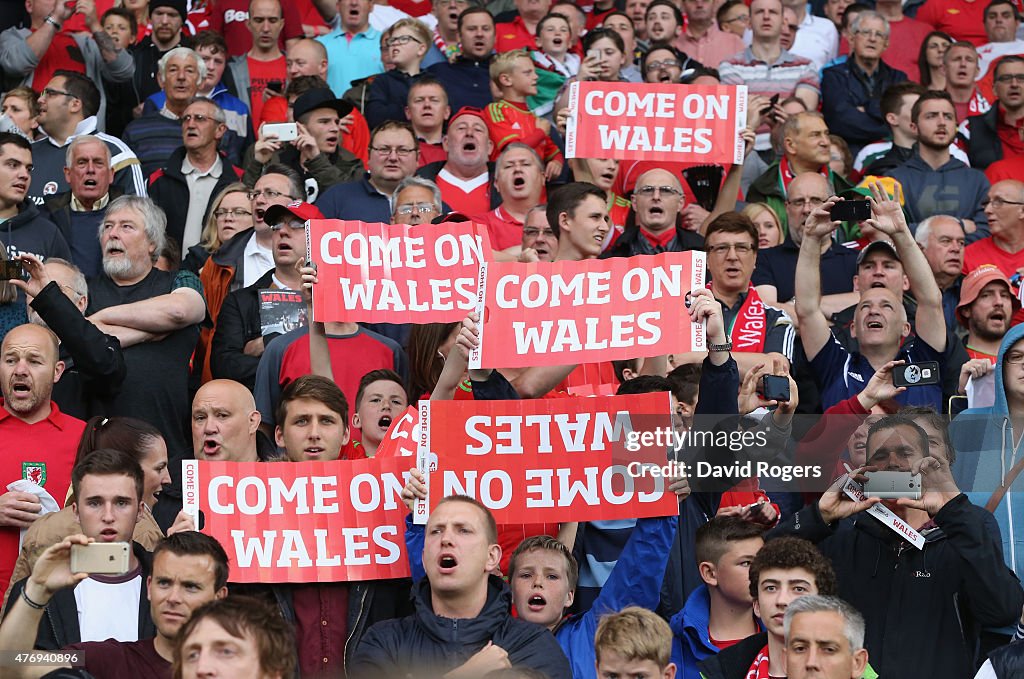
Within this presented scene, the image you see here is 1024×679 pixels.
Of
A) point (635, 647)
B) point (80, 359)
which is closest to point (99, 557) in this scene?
point (635, 647)

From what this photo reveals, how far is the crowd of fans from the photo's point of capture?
264 inches

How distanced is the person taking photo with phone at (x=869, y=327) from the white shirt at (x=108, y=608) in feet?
11.7

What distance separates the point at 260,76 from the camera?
13469 mm

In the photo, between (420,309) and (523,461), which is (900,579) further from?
(420,309)

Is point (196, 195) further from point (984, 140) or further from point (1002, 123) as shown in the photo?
point (1002, 123)

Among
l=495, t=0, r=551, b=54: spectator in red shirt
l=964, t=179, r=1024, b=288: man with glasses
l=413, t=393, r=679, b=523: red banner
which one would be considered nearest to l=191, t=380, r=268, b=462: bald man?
l=413, t=393, r=679, b=523: red banner

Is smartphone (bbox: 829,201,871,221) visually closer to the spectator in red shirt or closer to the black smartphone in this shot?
the black smartphone

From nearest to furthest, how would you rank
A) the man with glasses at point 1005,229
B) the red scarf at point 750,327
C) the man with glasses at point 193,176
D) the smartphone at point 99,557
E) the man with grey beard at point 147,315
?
the smartphone at point 99,557 < the man with grey beard at point 147,315 < the red scarf at point 750,327 < the man with glasses at point 1005,229 < the man with glasses at point 193,176

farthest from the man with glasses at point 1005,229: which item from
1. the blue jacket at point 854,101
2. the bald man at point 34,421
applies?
the bald man at point 34,421

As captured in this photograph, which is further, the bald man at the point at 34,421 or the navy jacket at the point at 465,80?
the navy jacket at the point at 465,80

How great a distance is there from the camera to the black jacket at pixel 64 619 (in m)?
6.56

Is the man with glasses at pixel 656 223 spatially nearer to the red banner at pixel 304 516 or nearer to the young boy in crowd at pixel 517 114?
the young boy in crowd at pixel 517 114

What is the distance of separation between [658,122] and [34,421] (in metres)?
4.28

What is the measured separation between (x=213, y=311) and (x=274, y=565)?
10.6 ft
